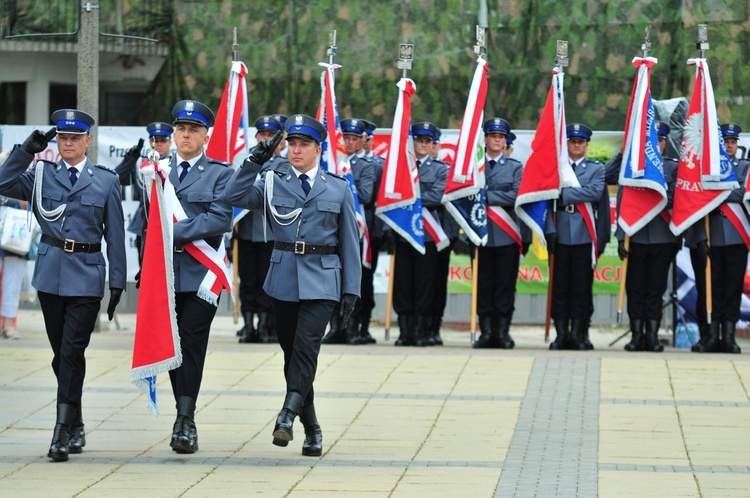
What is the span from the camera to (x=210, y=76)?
20094 millimetres

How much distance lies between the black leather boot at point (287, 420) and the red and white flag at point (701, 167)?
639 cm

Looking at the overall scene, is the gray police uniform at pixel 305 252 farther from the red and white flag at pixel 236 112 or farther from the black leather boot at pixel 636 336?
the black leather boot at pixel 636 336

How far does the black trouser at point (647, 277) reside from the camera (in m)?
14.1

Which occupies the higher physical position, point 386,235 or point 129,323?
point 386,235

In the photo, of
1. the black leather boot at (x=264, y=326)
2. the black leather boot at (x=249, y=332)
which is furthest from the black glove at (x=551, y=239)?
the black leather boot at (x=249, y=332)

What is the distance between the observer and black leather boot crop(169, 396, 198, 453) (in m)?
8.63

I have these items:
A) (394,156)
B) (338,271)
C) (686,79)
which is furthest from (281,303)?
(686,79)

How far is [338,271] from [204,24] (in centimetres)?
1205

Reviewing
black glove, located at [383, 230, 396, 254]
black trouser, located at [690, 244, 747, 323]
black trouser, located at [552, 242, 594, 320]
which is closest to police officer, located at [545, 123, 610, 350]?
black trouser, located at [552, 242, 594, 320]

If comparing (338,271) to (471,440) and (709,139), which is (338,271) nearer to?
(471,440)

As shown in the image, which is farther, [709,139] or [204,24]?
[204,24]

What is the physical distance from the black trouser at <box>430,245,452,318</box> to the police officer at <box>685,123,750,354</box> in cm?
240

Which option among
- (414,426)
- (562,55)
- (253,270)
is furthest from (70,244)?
(562,55)

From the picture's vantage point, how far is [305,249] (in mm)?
8703
